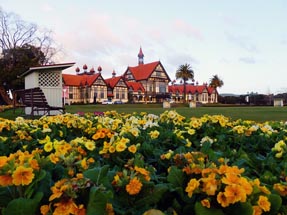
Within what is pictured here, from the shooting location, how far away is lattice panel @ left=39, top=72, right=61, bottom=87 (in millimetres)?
14355

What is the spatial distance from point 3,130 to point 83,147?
1.38 m

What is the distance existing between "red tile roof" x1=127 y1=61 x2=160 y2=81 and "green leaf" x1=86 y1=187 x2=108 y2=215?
226 ft

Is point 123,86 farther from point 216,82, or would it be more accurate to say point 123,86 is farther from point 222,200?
point 222,200

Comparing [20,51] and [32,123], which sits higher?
[20,51]

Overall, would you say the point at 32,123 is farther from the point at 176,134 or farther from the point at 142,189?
the point at 142,189

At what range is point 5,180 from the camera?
34.8 inches

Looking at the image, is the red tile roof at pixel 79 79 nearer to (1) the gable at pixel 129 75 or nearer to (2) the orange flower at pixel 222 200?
(1) the gable at pixel 129 75

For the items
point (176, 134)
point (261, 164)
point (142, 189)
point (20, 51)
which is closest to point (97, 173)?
point (142, 189)

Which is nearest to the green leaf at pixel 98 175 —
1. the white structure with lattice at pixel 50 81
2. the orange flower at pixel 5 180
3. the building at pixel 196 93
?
the orange flower at pixel 5 180

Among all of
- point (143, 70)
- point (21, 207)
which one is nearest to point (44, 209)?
point (21, 207)

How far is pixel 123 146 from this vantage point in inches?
59.8

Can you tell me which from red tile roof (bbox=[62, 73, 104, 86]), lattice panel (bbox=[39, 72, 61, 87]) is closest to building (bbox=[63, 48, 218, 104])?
red tile roof (bbox=[62, 73, 104, 86])

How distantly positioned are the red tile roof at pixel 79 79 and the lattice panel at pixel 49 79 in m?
49.6

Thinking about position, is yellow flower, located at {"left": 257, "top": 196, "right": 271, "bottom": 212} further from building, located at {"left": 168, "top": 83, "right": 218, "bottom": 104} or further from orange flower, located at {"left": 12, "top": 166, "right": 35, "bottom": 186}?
building, located at {"left": 168, "top": 83, "right": 218, "bottom": 104}
